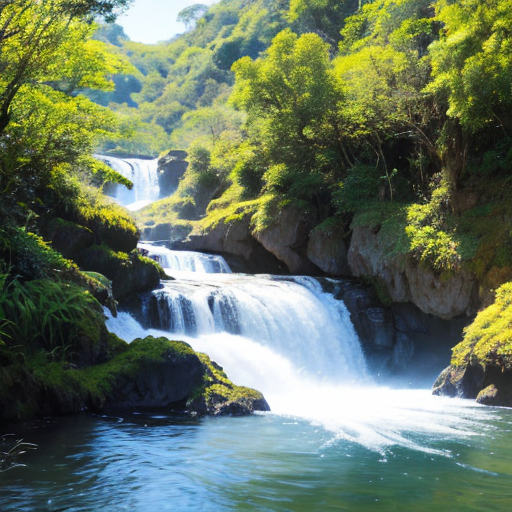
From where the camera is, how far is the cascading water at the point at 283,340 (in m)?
11.5

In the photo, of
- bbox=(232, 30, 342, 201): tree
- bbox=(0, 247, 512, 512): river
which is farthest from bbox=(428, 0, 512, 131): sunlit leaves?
bbox=(0, 247, 512, 512): river

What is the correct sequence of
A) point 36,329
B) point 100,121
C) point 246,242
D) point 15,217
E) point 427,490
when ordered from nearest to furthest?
point 427,490 → point 36,329 → point 15,217 → point 100,121 → point 246,242

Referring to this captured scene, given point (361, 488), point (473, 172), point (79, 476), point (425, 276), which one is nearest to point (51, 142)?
point (79, 476)

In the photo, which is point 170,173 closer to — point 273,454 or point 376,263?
point 376,263

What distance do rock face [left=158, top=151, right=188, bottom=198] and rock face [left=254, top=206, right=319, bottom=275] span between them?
70.8 ft

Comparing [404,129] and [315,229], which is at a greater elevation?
[404,129]

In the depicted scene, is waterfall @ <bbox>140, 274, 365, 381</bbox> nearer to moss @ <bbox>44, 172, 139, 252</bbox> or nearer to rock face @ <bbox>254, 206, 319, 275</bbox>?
moss @ <bbox>44, 172, 139, 252</bbox>

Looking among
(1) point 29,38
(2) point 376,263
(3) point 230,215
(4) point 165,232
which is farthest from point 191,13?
(1) point 29,38

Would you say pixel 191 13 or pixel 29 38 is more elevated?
pixel 191 13

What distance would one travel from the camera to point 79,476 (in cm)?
557

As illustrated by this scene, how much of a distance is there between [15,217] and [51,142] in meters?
1.67

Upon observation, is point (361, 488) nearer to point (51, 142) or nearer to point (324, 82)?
point (51, 142)

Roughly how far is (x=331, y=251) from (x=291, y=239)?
5.18ft

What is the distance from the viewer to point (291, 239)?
751 inches
